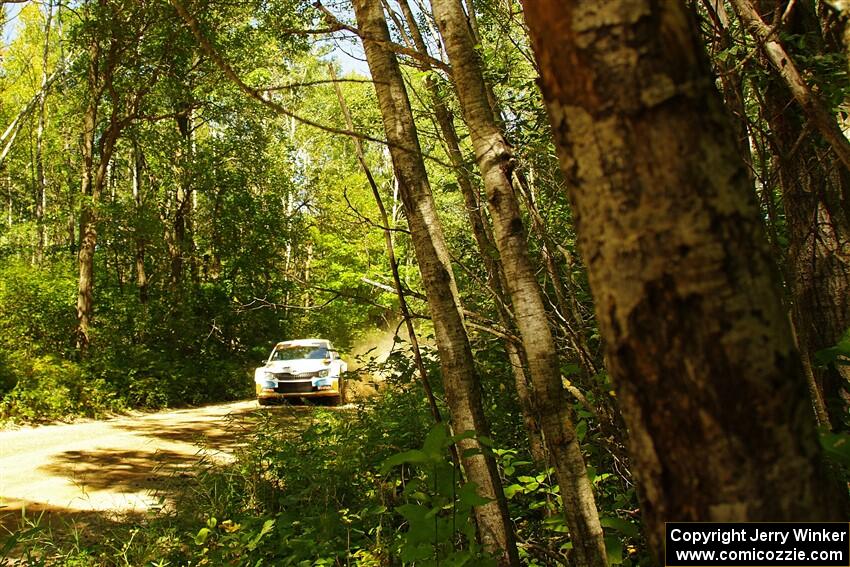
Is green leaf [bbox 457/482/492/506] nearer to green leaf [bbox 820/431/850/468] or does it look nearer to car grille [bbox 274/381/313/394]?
green leaf [bbox 820/431/850/468]

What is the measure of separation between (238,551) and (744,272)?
449 centimetres

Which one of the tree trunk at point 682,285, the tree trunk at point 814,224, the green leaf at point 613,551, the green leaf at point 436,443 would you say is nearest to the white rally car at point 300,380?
the tree trunk at point 814,224

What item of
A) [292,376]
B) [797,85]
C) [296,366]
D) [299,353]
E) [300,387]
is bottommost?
[300,387]

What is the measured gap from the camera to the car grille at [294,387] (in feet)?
41.7

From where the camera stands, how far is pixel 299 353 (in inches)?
537

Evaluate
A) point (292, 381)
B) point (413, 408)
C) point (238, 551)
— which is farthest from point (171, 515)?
point (292, 381)

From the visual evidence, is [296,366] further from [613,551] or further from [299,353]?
[613,551]

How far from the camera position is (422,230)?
263 cm

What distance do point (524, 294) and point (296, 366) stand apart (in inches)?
447

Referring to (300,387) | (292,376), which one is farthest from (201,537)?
(292,376)

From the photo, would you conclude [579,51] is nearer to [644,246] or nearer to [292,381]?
[644,246]

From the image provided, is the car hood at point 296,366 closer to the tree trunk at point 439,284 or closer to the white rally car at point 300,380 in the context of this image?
the white rally car at point 300,380

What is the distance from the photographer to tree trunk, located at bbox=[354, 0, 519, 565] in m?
2.47

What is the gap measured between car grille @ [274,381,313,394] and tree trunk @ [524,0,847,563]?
12303mm
